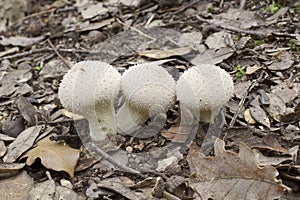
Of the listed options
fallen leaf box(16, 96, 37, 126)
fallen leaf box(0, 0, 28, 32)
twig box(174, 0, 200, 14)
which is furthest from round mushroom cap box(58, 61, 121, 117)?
fallen leaf box(0, 0, 28, 32)

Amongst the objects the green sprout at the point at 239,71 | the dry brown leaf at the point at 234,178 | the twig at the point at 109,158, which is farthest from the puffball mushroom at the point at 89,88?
the green sprout at the point at 239,71

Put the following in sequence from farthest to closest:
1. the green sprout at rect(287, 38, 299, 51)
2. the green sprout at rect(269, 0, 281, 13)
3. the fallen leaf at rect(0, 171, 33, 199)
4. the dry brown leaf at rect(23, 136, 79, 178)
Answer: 1. the green sprout at rect(269, 0, 281, 13)
2. the green sprout at rect(287, 38, 299, 51)
3. the dry brown leaf at rect(23, 136, 79, 178)
4. the fallen leaf at rect(0, 171, 33, 199)

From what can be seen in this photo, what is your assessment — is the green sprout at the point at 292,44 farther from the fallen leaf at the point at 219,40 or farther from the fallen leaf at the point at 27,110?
the fallen leaf at the point at 27,110

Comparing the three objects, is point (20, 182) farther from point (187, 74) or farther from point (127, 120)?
point (187, 74)

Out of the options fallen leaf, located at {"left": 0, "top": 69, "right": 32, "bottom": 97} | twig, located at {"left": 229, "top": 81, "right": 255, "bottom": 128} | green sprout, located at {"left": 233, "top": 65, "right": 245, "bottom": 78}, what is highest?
green sprout, located at {"left": 233, "top": 65, "right": 245, "bottom": 78}

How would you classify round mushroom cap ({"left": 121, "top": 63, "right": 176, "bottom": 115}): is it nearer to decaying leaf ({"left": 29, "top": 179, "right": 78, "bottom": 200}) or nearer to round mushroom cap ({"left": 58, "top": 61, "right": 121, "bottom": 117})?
round mushroom cap ({"left": 58, "top": 61, "right": 121, "bottom": 117})

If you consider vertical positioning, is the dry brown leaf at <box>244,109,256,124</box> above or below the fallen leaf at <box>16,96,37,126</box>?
above

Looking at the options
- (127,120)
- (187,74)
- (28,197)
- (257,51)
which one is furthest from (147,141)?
(257,51)
